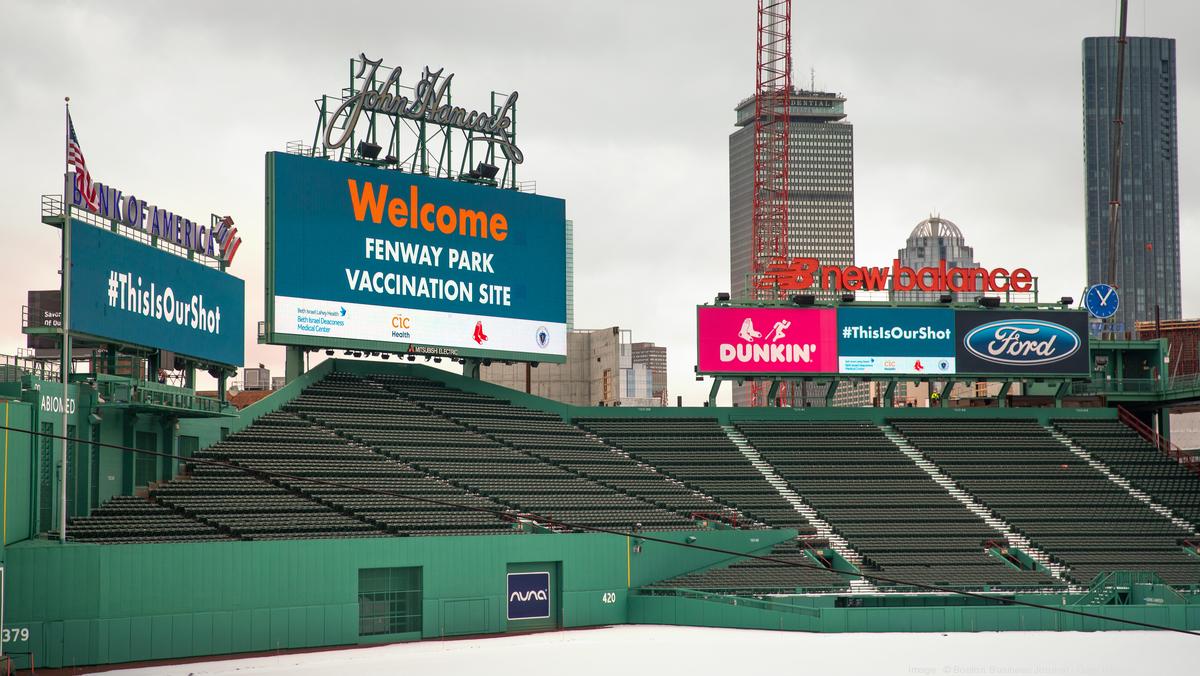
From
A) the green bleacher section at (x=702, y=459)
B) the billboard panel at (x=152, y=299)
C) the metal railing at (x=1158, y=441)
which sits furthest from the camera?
the metal railing at (x=1158, y=441)

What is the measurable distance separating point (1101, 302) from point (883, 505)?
19.3 metres

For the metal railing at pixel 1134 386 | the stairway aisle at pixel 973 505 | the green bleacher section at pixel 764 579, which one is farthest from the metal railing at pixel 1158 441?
the green bleacher section at pixel 764 579

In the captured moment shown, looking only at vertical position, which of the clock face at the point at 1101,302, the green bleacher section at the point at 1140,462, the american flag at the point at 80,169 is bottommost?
the green bleacher section at the point at 1140,462

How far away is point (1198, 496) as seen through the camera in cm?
6594

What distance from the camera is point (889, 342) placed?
69.9 m

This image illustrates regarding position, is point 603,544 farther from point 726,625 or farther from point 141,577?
point 141,577

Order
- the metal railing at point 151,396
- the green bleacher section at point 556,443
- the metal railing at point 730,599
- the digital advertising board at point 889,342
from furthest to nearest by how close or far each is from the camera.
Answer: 1. the digital advertising board at point 889,342
2. the green bleacher section at point 556,443
3. the metal railing at point 730,599
4. the metal railing at point 151,396

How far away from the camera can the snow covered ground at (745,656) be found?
38719mm

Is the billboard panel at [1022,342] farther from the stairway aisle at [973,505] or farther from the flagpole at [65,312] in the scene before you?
the flagpole at [65,312]

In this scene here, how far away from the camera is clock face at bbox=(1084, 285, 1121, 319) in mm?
73250

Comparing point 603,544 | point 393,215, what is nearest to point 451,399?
point 393,215

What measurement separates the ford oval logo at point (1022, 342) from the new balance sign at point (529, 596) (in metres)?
29.4

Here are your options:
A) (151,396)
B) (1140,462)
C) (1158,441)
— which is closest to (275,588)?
(151,396)

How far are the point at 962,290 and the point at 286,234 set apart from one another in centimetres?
3357
